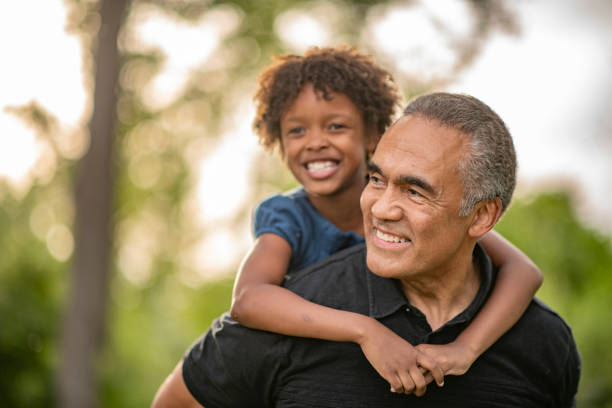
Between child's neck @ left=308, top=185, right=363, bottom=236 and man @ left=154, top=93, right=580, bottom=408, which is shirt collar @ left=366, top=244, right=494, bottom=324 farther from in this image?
child's neck @ left=308, top=185, right=363, bottom=236

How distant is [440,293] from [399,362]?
437 millimetres

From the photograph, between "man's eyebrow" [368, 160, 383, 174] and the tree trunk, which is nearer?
"man's eyebrow" [368, 160, 383, 174]

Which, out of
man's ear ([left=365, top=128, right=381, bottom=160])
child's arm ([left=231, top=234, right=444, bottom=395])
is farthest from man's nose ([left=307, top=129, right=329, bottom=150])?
child's arm ([left=231, top=234, right=444, bottom=395])

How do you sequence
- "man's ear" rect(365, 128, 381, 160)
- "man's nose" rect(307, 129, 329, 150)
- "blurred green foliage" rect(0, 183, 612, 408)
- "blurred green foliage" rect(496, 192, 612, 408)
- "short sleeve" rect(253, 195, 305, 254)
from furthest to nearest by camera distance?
"blurred green foliage" rect(0, 183, 612, 408) < "blurred green foliage" rect(496, 192, 612, 408) < "man's ear" rect(365, 128, 381, 160) < "man's nose" rect(307, 129, 329, 150) < "short sleeve" rect(253, 195, 305, 254)

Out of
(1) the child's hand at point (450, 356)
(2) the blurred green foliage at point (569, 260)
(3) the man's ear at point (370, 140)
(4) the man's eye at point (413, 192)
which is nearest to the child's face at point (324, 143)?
(3) the man's ear at point (370, 140)

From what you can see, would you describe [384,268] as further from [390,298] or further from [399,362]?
[399,362]

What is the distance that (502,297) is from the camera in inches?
103

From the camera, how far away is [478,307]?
104 inches

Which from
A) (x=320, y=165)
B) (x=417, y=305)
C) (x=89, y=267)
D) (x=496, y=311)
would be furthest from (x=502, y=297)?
(x=89, y=267)

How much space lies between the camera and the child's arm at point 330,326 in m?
2.29

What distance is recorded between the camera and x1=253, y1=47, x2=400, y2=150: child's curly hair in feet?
10.9

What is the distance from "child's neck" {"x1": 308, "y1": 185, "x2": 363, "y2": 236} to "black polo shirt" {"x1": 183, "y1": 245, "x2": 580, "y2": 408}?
695 millimetres

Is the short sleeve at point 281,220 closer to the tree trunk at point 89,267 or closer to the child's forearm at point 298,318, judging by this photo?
the child's forearm at point 298,318

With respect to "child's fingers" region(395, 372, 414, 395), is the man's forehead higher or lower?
higher
